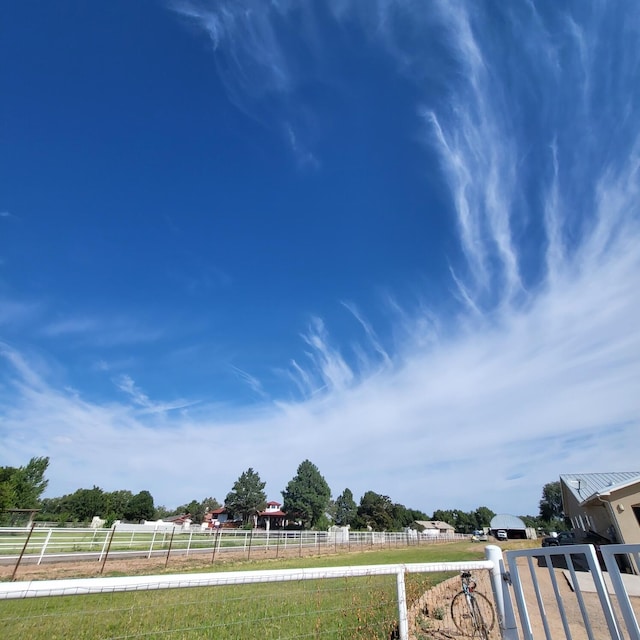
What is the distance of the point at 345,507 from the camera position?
83625mm

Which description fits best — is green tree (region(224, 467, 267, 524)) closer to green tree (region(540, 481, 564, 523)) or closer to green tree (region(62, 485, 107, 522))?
green tree (region(62, 485, 107, 522))

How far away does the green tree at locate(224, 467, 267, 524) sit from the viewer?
6138cm

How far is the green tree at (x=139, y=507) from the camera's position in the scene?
67688 mm

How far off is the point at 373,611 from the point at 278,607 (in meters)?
1.13

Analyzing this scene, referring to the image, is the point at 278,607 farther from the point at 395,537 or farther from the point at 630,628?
the point at 395,537

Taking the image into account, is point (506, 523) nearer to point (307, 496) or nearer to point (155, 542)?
point (307, 496)

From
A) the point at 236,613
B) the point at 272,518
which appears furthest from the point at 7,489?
the point at 236,613

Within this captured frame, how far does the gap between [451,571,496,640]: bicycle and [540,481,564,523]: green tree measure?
97.1 metres

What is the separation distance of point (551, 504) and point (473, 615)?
10113 centimetres

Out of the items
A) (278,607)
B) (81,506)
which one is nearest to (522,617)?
(278,607)

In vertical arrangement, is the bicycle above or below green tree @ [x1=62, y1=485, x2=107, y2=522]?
below

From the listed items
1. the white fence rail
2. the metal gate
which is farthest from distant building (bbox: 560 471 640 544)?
the white fence rail

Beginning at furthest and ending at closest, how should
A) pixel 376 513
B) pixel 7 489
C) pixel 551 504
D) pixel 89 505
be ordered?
pixel 551 504, pixel 376 513, pixel 89 505, pixel 7 489

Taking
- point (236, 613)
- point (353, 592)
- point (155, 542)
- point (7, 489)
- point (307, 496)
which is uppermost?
point (307, 496)
